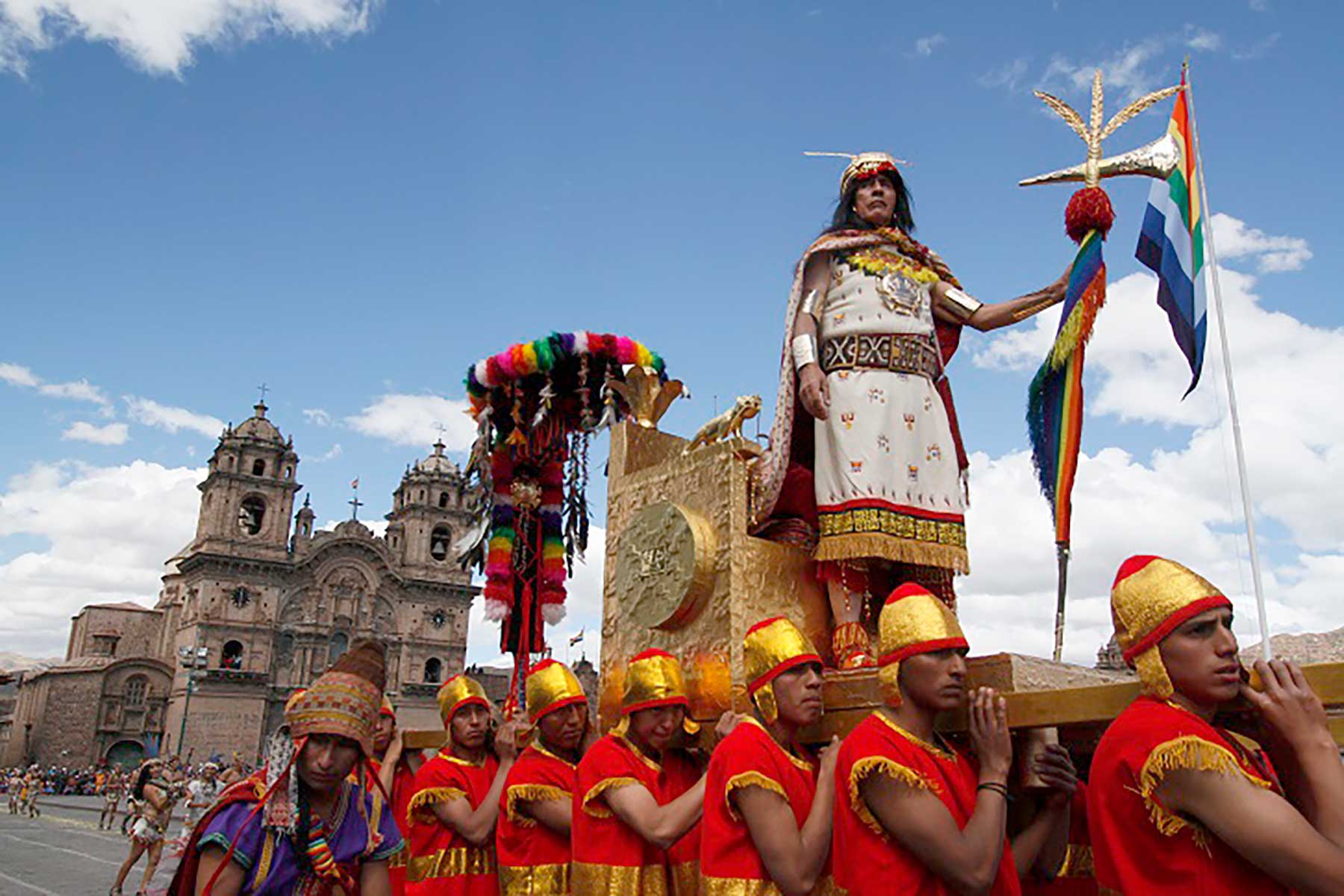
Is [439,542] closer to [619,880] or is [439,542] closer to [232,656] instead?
[232,656]

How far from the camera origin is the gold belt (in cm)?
443

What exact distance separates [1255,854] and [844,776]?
1087 mm

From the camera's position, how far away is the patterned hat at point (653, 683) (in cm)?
407

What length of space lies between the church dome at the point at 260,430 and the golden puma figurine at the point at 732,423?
5330 centimetres

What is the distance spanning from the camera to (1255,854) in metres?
1.96

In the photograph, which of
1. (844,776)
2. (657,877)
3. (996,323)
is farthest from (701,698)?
(996,323)

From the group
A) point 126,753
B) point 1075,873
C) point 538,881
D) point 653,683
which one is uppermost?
point 653,683

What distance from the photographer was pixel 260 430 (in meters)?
54.2

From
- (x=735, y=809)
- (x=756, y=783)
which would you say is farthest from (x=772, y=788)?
(x=735, y=809)

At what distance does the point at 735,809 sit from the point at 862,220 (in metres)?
2.87

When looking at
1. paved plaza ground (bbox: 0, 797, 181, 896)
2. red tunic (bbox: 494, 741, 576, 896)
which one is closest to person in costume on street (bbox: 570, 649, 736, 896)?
red tunic (bbox: 494, 741, 576, 896)

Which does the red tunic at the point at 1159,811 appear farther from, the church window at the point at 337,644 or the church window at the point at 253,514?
the church window at the point at 253,514

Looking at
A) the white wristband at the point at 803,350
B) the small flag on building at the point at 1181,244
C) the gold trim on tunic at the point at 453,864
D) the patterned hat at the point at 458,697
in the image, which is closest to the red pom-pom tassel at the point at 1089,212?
the small flag on building at the point at 1181,244

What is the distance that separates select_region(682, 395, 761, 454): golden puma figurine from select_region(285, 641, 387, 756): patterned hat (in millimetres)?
2120
